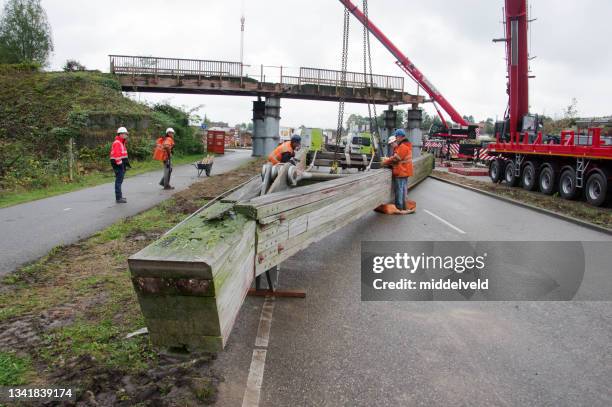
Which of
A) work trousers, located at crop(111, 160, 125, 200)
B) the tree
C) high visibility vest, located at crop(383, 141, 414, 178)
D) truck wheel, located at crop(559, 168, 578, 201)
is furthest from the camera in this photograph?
the tree

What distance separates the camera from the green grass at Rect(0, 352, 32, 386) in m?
3.37

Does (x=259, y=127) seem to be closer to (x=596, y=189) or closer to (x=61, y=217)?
(x=596, y=189)

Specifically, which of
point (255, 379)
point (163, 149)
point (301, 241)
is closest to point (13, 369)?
point (255, 379)

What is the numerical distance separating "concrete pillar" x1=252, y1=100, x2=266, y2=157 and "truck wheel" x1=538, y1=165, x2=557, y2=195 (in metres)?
18.8

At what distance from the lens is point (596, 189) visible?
13164mm

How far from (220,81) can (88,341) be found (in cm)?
2660

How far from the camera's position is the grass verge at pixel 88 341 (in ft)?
10.9

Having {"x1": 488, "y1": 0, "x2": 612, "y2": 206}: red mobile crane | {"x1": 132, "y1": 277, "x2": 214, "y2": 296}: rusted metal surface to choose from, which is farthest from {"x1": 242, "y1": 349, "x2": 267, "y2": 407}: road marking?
{"x1": 488, "y1": 0, "x2": 612, "y2": 206}: red mobile crane

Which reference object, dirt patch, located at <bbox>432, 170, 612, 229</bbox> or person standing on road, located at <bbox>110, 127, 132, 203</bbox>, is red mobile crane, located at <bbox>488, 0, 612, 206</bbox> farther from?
person standing on road, located at <bbox>110, 127, 132, 203</bbox>

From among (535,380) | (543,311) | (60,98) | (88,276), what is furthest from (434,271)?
(60,98)

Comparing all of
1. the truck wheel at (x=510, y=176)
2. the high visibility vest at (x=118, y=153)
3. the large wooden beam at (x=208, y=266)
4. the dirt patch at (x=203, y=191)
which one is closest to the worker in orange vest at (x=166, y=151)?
the dirt patch at (x=203, y=191)

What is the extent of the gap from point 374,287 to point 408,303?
617 mm

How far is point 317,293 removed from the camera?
18.9 feet

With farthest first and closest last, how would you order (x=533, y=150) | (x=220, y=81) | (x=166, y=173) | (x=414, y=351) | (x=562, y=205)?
(x=220, y=81) → (x=533, y=150) → (x=166, y=173) → (x=562, y=205) → (x=414, y=351)
